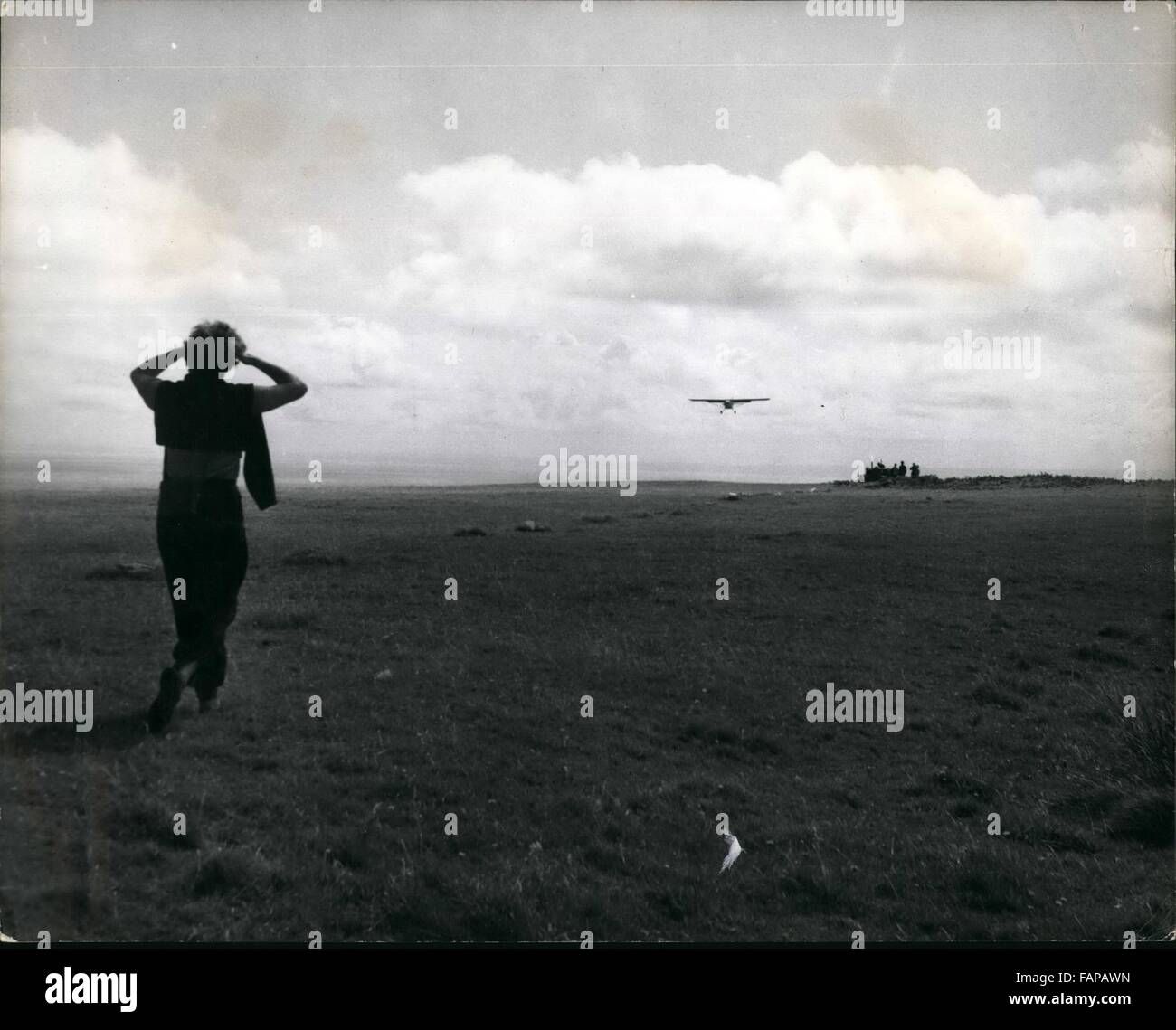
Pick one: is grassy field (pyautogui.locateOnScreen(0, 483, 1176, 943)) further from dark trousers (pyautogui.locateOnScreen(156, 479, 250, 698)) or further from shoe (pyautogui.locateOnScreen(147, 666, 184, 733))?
dark trousers (pyautogui.locateOnScreen(156, 479, 250, 698))

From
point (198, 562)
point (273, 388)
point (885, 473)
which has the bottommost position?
point (198, 562)

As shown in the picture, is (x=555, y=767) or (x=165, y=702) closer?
(x=165, y=702)

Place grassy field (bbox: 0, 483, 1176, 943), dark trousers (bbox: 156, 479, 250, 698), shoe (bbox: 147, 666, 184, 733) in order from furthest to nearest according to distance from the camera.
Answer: dark trousers (bbox: 156, 479, 250, 698), shoe (bbox: 147, 666, 184, 733), grassy field (bbox: 0, 483, 1176, 943)

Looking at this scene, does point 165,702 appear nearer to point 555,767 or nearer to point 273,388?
point 273,388

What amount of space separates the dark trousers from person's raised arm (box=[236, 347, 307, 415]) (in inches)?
45.7

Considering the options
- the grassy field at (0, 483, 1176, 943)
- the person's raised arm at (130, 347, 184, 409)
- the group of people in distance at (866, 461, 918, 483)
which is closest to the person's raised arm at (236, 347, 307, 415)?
the person's raised arm at (130, 347, 184, 409)

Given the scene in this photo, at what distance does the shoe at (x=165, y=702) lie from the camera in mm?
9102

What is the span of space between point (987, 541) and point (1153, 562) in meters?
5.31

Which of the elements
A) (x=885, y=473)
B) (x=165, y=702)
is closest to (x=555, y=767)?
(x=165, y=702)

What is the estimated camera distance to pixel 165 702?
920cm

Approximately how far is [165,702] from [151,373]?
4.01 metres

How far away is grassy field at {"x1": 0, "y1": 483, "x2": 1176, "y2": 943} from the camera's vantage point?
7793mm

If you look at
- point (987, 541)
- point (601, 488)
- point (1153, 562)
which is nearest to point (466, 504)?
point (601, 488)

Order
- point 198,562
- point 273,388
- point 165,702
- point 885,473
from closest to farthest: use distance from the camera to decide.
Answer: point 165,702
point 273,388
point 198,562
point 885,473
